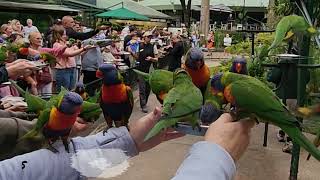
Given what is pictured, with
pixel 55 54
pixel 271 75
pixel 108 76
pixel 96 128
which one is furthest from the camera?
pixel 55 54

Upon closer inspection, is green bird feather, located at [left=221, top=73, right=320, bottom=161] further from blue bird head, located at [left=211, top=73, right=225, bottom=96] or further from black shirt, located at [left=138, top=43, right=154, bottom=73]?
black shirt, located at [left=138, top=43, right=154, bottom=73]

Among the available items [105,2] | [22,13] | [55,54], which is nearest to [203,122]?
[55,54]

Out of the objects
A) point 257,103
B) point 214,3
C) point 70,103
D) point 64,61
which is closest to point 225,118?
point 257,103

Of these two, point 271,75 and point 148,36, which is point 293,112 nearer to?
point 271,75

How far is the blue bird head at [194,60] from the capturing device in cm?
142

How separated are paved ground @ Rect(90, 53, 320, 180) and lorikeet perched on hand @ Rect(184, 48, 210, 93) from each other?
215 centimetres

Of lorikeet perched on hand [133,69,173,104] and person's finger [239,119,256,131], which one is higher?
lorikeet perched on hand [133,69,173,104]

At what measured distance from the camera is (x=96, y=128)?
6.39ft

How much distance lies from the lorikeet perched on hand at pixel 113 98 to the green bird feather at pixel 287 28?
27.3 inches

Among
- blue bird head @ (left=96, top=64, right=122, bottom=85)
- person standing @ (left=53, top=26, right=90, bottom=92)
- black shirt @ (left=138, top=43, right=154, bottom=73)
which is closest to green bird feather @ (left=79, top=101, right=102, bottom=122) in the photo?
blue bird head @ (left=96, top=64, right=122, bottom=85)

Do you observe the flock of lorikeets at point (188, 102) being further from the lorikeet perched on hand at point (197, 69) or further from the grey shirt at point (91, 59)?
the grey shirt at point (91, 59)

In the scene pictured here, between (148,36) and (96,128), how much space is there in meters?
5.26

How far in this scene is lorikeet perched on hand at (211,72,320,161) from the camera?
110cm

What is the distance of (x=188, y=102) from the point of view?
1.21m
